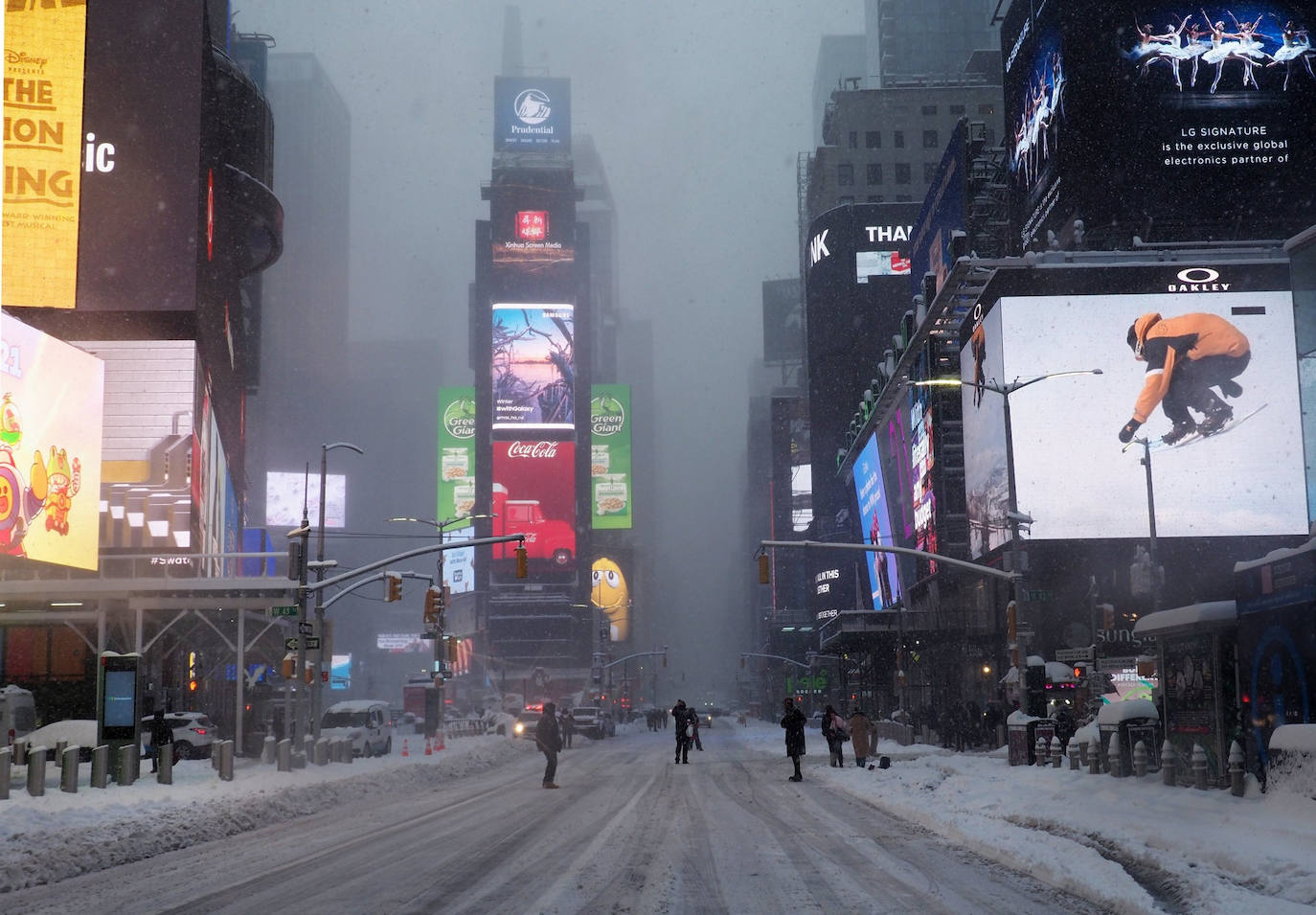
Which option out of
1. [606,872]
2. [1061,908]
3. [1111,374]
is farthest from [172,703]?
[1061,908]

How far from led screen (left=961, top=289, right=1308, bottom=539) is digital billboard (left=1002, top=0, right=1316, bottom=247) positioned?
430 centimetres

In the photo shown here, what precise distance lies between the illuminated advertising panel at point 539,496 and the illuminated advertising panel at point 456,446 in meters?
21.9

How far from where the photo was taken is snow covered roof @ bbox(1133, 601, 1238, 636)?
19969 millimetres

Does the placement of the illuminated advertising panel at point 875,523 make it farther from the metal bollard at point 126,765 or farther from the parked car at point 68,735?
the metal bollard at point 126,765

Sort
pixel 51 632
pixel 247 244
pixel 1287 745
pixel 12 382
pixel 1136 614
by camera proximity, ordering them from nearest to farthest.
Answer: pixel 1287 745, pixel 12 382, pixel 51 632, pixel 1136 614, pixel 247 244

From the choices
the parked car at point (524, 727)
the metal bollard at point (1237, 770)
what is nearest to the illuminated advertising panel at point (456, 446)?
the parked car at point (524, 727)

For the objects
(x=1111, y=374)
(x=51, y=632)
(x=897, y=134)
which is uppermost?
(x=897, y=134)

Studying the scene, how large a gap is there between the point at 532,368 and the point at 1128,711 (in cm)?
15746

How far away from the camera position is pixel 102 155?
52.8 meters

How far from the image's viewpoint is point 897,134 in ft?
467

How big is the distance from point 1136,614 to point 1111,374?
9.84 meters

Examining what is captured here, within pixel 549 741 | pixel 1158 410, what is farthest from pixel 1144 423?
pixel 549 741

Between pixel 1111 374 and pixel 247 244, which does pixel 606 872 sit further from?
pixel 247 244

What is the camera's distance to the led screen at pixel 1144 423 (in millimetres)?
52469
